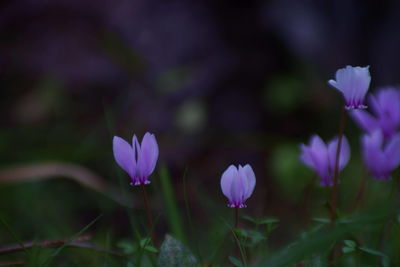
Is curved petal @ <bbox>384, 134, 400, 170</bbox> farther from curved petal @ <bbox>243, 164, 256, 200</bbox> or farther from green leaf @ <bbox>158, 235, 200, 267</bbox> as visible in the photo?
green leaf @ <bbox>158, 235, 200, 267</bbox>

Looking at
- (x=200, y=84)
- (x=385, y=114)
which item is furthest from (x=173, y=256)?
(x=200, y=84)

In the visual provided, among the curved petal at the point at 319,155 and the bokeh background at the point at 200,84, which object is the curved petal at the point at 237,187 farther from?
the bokeh background at the point at 200,84

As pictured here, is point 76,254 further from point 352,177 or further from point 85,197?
point 352,177

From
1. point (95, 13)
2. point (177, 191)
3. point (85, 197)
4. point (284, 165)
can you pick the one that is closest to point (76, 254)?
point (85, 197)

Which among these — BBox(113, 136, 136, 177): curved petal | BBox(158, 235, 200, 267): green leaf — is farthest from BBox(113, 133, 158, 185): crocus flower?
BBox(158, 235, 200, 267): green leaf

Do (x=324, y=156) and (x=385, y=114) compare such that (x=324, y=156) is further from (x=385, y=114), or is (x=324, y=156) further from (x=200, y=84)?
(x=200, y=84)
